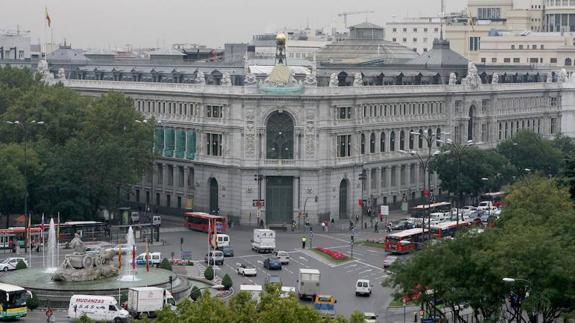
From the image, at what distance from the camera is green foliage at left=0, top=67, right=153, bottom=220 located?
443 feet

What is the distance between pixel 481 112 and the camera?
588 feet

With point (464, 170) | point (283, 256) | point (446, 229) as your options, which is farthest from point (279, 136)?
point (283, 256)

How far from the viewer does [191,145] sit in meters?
154

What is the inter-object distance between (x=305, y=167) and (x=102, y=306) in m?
58.2

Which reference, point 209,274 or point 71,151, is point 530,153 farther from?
Answer: point 209,274

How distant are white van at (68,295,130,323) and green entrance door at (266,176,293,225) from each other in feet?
182

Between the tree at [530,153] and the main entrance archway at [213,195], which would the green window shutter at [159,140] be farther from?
the tree at [530,153]

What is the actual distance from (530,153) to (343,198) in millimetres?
28038

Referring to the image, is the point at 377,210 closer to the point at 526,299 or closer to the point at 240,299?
the point at 526,299

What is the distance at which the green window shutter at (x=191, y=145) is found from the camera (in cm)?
15412

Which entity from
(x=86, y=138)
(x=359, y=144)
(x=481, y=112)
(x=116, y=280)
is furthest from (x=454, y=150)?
(x=116, y=280)

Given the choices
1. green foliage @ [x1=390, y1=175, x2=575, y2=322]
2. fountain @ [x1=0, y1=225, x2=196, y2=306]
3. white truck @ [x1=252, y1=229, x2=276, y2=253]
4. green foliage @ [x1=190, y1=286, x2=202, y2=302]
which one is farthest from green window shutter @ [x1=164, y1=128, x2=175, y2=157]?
green foliage @ [x1=390, y1=175, x2=575, y2=322]

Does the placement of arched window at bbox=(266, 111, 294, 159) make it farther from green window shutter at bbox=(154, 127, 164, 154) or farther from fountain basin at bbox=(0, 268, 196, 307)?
fountain basin at bbox=(0, 268, 196, 307)

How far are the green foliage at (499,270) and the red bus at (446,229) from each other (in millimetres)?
36741
